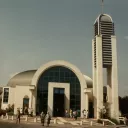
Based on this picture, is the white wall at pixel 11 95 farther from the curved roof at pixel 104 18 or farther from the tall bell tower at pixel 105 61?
the curved roof at pixel 104 18

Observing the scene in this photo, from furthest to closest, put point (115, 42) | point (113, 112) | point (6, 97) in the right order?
point (6, 97) → point (115, 42) → point (113, 112)

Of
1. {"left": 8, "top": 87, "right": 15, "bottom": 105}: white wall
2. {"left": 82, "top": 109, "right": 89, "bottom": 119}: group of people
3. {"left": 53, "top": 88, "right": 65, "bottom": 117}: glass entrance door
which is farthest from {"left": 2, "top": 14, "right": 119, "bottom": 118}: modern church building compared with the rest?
{"left": 8, "top": 87, "right": 15, "bottom": 105}: white wall

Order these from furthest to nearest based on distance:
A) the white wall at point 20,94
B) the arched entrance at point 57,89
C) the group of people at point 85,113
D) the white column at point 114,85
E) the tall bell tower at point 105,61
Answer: the white wall at point 20,94, the arched entrance at point 57,89, the tall bell tower at point 105,61, the white column at point 114,85, the group of people at point 85,113

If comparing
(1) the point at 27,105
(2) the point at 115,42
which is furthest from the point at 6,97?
(2) the point at 115,42

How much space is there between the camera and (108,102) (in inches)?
1745

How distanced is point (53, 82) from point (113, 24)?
51.2 ft

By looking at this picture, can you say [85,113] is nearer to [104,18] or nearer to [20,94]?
[20,94]

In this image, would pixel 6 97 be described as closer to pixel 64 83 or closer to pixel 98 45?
pixel 64 83

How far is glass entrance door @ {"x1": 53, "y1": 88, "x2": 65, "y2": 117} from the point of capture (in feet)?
143

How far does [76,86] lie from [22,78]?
1483cm

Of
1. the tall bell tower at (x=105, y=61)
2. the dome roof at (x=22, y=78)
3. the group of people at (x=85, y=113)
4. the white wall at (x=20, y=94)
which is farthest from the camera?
the dome roof at (x=22, y=78)

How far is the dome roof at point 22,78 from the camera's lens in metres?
53.7

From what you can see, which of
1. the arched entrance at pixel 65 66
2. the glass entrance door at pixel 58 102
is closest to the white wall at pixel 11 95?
the arched entrance at pixel 65 66

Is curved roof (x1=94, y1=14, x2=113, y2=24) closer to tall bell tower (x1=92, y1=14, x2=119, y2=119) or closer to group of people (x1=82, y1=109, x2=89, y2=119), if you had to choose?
tall bell tower (x1=92, y1=14, x2=119, y2=119)
